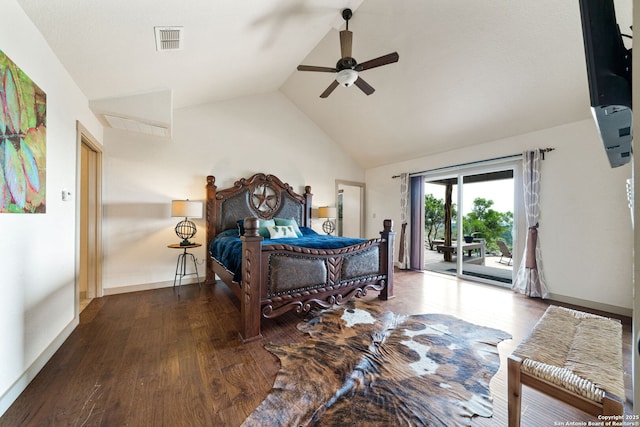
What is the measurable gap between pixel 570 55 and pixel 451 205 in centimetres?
→ 299

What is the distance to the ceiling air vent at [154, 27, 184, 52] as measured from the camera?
2.08 metres

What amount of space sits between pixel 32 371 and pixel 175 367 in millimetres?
915

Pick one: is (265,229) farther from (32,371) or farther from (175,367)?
(32,371)

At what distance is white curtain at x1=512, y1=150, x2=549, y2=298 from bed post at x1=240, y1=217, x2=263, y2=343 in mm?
3877

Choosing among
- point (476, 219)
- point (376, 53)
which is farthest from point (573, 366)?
point (476, 219)

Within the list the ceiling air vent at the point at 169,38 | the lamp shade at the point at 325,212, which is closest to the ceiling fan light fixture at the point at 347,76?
the ceiling air vent at the point at 169,38

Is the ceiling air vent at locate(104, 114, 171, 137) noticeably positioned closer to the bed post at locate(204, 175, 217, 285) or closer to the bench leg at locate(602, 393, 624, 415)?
the bed post at locate(204, 175, 217, 285)

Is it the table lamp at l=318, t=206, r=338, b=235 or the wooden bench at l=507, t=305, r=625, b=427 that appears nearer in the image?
the wooden bench at l=507, t=305, r=625, b=427

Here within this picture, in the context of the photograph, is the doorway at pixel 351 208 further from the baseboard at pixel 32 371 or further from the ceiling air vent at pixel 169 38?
the baseboard at pixel 32 371

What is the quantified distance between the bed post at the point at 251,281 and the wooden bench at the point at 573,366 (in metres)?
1.88

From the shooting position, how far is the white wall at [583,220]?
114 inches

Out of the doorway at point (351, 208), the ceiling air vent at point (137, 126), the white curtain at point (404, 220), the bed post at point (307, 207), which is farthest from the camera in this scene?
the doorway at point (351, 208)

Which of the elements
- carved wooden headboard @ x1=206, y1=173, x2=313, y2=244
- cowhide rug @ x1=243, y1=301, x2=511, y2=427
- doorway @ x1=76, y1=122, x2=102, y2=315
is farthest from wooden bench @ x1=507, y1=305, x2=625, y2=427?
doorway @ x1=76, y1=122, x2=102, y2=315

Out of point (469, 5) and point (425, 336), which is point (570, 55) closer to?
point (469, 5)
